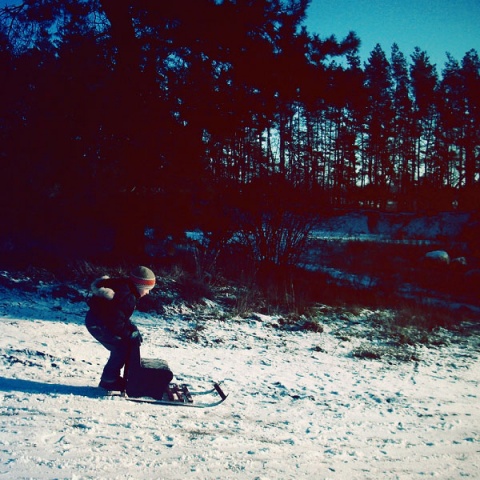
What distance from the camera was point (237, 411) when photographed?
13.9ft

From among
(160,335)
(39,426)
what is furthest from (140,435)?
(160,335)

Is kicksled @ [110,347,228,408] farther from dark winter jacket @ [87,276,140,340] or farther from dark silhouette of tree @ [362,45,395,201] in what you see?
dark silhouette of tree @ [362,45,395,201]

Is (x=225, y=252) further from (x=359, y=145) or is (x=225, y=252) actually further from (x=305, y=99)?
(x=359, y=145)

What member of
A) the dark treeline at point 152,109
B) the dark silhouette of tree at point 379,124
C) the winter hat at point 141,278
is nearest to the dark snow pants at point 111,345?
the winter hat at point 141,278

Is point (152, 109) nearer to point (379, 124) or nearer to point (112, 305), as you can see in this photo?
point (112, 305)

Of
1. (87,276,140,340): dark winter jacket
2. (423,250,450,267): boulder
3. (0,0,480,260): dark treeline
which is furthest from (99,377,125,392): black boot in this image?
(423,250,450,267): boulder

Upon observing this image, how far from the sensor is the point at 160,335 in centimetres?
703

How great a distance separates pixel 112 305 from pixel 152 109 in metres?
6.24

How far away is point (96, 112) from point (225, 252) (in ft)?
16.0

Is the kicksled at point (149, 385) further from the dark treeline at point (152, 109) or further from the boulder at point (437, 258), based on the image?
the boulder at point (437, 258)

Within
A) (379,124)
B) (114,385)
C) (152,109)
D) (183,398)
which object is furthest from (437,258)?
(379,124)

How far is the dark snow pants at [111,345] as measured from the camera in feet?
13.2

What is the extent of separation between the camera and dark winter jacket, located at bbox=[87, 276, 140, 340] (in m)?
4.00

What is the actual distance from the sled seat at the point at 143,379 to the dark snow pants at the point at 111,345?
79 millimetres
